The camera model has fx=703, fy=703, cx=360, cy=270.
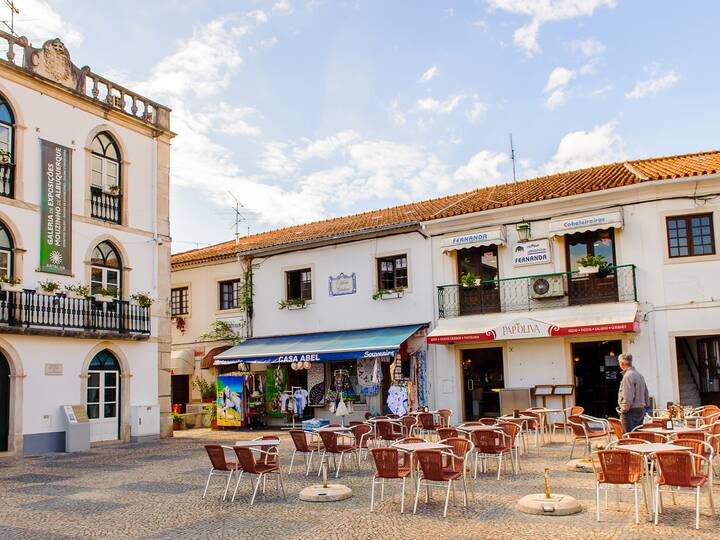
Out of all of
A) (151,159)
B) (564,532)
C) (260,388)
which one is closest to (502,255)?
(260,388)

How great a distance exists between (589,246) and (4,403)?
1446cm

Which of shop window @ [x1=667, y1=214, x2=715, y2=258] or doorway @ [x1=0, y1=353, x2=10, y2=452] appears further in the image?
shop window @ [x1=667, y1=214, x2=715, y2=258]

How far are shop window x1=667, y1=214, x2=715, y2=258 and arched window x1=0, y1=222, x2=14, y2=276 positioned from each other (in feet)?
50.5

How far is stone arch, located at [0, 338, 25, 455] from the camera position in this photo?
1575 cm

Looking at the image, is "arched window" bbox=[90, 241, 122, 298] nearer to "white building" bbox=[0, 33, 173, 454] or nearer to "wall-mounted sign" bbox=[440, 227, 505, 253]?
"white building" bbox=[0, 33, 173, 454]

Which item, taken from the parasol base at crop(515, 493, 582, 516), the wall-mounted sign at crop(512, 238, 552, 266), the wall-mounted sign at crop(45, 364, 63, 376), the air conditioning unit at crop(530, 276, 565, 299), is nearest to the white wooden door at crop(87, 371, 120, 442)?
the wall-mounted sign at crop(45, 364, 63, 376)

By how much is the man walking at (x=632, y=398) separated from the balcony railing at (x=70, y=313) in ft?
41.6

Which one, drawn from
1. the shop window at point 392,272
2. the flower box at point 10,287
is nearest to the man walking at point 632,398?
the shop window at point 392,272

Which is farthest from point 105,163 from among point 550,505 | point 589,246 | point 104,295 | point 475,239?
point 550,505

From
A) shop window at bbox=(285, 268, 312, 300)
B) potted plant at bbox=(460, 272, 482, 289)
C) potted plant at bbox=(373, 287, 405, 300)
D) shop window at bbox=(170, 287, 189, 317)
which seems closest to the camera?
potted plant at bbox=(460, 272, 482, 289)

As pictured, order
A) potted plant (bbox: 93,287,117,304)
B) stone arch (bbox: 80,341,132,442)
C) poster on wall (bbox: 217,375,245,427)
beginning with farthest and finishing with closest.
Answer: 1. poster on wall (bbox: 217,375,245,427)
2. stone arch (bbox: 80,341,132,442)
3. potted plant (bbox: 93,287,117,304)

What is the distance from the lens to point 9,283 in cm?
1559

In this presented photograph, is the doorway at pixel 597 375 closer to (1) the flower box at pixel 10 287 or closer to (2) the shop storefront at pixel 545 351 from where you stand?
(2) the shop storefront at pixel 545 351

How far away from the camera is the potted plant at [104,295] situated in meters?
17.9
